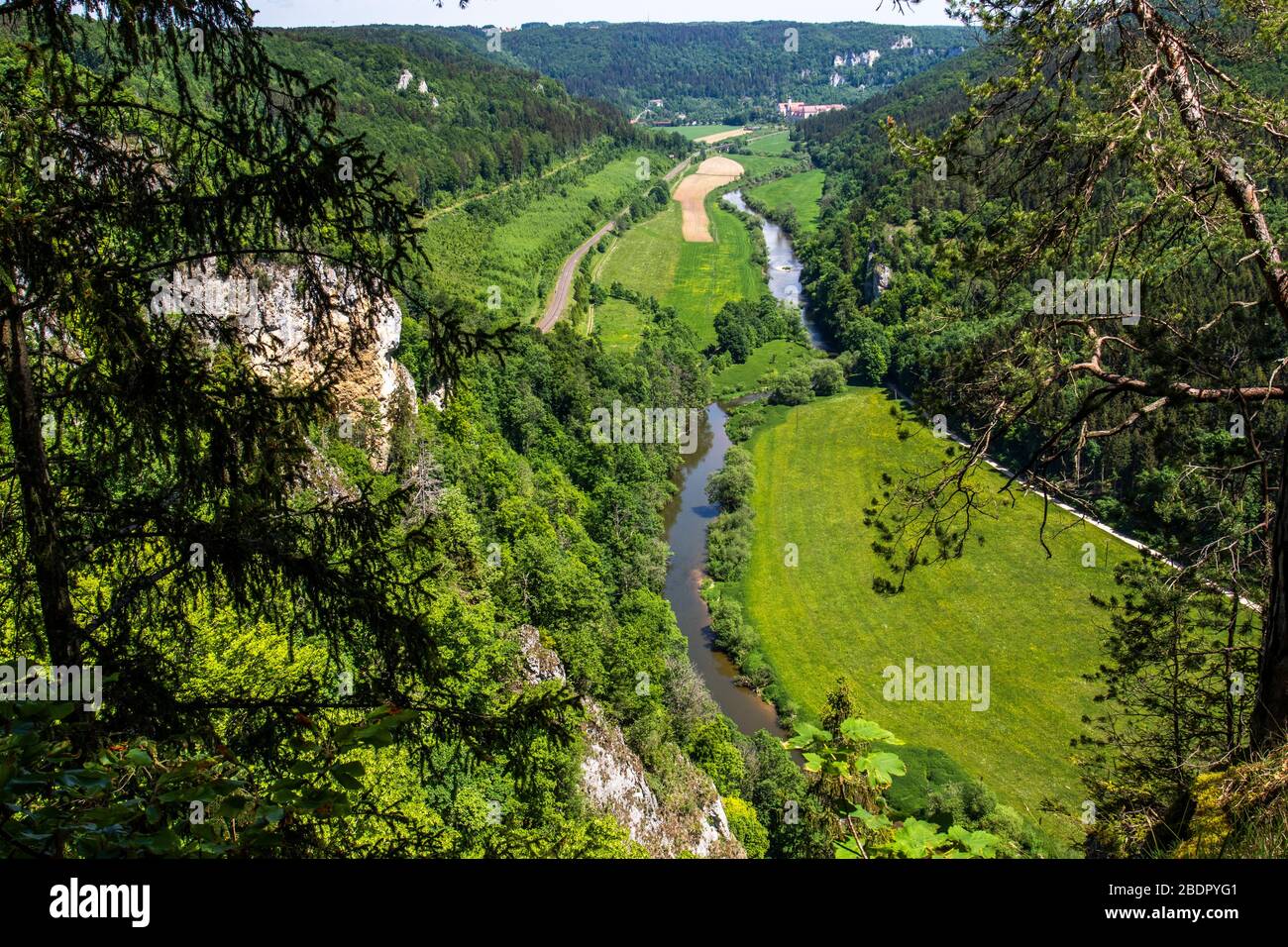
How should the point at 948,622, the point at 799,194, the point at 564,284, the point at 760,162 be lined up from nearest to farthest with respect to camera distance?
the point at 948,622
the point at 564,284
the point at 799,194
the point at 760,162

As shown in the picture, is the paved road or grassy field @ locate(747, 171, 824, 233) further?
grassy field @ locate(747, 171, 824, 233)

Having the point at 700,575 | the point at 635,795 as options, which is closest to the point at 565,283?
the point at 700,575

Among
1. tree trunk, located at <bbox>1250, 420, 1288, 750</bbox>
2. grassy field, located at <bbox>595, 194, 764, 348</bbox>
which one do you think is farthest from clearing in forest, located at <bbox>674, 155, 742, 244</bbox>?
tree trunk, located at <bbox>1250, 420, 1288, 750</bbox>

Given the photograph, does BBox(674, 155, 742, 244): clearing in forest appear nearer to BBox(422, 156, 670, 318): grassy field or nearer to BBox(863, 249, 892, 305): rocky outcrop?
BBox(422, 156, 670, 318): grassy field

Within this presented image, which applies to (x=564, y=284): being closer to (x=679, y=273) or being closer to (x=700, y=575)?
(x=679, y=273)

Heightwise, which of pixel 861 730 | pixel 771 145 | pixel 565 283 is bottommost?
pixel 861 730
